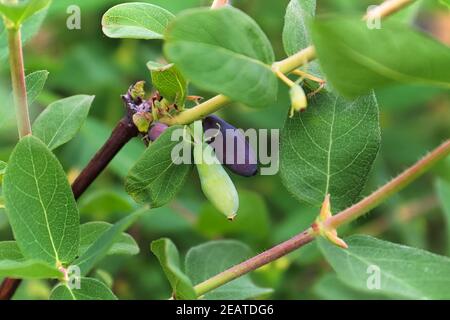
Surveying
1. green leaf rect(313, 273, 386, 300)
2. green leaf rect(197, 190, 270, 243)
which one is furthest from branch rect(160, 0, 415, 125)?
green leaf rect(197, 190, 270, 243)

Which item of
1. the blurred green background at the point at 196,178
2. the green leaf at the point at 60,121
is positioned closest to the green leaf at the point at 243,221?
the blurred green background at the point at 196,178

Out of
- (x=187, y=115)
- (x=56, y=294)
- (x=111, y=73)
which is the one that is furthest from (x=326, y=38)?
(x=111, y=73)

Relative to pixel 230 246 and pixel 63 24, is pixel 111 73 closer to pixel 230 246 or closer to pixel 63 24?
pixel 63 24

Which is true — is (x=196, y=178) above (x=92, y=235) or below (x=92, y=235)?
below

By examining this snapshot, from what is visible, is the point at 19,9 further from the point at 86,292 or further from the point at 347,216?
the point at 347,216

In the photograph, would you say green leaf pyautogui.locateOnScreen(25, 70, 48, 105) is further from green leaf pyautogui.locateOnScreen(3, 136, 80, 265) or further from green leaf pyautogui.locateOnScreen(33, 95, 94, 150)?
green leaf pyautogui.locateOnScreen(3, 136, 80, 265)

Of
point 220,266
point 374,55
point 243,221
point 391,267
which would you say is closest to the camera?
point 374,55

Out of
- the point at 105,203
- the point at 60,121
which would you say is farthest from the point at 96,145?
the point at 60,121
